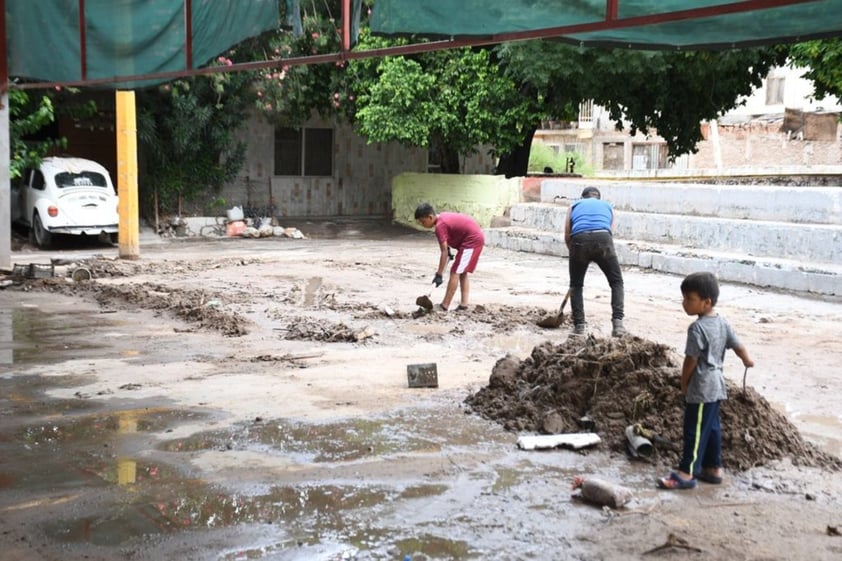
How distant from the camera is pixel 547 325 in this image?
10.4 metres

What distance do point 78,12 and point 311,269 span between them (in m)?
6.48

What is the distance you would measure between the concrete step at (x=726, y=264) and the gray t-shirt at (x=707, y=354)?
869cm

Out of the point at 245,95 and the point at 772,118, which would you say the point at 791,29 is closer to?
the point at 245,95

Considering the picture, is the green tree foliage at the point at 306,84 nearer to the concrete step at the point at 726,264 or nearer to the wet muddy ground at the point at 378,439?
the concrete step at the point at 726,264

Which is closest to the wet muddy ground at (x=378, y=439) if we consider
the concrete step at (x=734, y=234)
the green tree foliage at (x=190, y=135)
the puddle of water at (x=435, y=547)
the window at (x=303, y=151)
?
the puddle of water at (x=435, y=547)

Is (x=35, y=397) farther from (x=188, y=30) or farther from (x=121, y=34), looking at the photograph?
(x=121, y=34)

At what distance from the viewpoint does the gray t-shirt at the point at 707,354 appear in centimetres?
502

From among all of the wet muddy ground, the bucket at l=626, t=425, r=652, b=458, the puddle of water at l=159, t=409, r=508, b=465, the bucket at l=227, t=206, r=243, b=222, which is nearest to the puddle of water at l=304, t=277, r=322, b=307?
the wet muddy ground

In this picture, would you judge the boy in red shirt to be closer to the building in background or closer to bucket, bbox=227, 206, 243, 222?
bucket, bbox=227, 206, 243, 222

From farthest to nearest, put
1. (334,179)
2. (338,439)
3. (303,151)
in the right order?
(334,179) → (303,151) → (338,439)

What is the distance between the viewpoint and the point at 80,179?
19922 millimetres

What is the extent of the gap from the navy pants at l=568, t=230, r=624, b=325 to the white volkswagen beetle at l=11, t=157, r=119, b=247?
12908 mm

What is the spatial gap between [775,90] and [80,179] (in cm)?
2668

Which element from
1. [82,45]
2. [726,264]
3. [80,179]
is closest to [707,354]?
[82,45]
